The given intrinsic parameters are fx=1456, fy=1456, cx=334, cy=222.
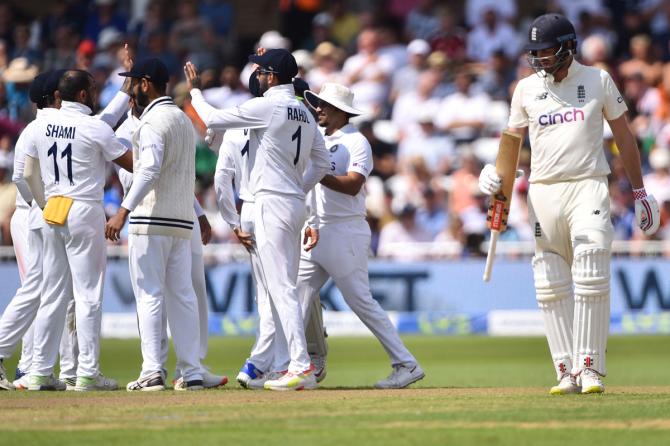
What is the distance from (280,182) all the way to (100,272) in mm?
1524

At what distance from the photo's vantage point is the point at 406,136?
22.7m

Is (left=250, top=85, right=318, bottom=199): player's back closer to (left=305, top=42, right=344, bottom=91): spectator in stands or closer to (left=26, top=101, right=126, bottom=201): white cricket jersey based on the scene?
(left=26, top=101, right=126, bottom=201): white cricket jersey

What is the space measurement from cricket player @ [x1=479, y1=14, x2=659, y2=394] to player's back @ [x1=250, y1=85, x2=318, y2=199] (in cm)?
144

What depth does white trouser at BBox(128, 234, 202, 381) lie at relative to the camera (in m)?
10.4

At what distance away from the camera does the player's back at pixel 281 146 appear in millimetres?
10438

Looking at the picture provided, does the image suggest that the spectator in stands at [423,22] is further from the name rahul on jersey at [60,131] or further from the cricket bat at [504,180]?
the cricket bat at [504,180]

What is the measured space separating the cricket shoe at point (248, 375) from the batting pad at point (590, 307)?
248 centimetres

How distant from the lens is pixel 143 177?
1014 cm

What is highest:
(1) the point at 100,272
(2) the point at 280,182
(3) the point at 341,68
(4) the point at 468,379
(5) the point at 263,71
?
(3) the point at 341,68

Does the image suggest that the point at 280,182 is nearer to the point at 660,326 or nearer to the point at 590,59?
the point at 660,326

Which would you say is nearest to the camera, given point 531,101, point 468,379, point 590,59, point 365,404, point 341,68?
point 365,404

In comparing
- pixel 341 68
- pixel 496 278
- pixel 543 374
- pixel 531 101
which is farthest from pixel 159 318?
pixel 341 68

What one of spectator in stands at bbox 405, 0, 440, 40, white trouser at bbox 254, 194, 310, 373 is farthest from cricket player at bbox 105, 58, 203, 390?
spectator in stands at bbox 405, 0, 440, 40

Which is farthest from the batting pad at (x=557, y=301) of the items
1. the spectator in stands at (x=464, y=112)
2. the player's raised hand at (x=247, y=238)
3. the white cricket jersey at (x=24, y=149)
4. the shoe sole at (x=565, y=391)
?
the spectator in stands at (x=464, y=112)
